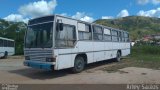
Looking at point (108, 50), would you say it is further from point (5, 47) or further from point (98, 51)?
point (5, 47)

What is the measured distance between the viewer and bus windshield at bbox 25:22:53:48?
12.5 metres

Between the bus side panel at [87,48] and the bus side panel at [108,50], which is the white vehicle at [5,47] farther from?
the bus side panel at [87,48]

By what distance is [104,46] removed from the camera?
1761 centimetres

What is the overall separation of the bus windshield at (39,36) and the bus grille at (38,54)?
10.3 inches

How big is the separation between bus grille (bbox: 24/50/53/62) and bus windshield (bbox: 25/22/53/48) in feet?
0.86

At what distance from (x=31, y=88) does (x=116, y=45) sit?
11380 mm

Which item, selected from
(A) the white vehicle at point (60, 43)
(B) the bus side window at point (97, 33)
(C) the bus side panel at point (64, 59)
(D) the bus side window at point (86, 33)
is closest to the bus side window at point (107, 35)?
(B) the bus side window at point (97, 33)

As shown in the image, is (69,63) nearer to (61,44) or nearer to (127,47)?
(61,44)

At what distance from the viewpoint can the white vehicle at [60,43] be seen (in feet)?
40.7

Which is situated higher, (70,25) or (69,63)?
(70,25)

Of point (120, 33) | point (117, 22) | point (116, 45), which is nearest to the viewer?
point (116, 45)

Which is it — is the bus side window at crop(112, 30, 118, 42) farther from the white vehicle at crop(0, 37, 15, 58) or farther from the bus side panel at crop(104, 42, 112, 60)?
the white vehicle at crop(0, 37, 15, 58)

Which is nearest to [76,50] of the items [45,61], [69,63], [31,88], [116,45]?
[69,63]

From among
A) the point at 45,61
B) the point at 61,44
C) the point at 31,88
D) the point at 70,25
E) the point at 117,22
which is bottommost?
the point at 31,88
